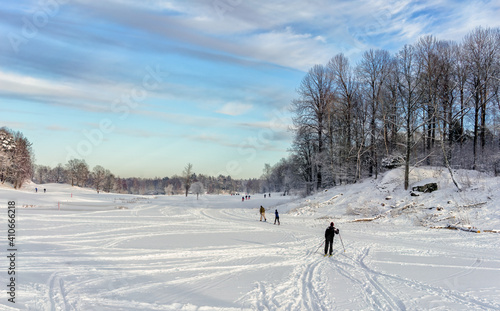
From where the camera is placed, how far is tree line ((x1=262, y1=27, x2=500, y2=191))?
91.2 feet

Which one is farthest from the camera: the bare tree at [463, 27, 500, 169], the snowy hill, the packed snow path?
the bare tree at [463, 27, 500, 169]

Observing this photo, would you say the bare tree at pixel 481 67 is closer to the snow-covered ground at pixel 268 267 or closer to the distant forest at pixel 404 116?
the distant forest at pixel 404 116

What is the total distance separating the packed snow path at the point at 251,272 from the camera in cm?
713

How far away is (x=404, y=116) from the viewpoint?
93.2ft

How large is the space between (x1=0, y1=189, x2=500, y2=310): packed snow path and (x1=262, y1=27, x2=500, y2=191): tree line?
15.4 meters

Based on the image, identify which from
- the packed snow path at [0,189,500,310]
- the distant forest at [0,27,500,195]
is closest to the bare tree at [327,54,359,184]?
the distant forest at [0,27,500,195]

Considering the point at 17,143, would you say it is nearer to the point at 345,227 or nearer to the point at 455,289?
the point at 345,227

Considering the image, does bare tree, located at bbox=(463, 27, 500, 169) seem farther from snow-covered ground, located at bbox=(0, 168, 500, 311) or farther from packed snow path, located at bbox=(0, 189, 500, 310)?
packed snow path, located at bbox=(0, 189, 500, 310)

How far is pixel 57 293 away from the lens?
7.44 metres

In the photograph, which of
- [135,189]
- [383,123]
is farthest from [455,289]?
[135,189]

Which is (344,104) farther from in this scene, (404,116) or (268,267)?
(268,267)

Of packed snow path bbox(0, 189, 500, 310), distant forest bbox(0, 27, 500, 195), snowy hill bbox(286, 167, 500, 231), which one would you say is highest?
distant forest bbox(0, 27, 500, 195)

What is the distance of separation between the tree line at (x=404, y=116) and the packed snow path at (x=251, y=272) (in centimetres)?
1539

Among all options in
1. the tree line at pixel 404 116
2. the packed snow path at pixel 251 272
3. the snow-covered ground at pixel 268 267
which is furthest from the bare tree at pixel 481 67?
the packed snow path at pixel 251 272
